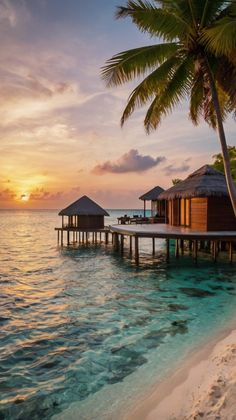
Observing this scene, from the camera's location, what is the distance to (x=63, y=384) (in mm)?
6000

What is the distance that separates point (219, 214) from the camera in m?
18.2

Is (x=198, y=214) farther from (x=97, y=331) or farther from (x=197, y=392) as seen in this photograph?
(x=197, y=392)

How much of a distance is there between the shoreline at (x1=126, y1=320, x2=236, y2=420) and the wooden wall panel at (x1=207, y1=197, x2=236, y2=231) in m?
11.7

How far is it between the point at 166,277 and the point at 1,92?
10.2 m

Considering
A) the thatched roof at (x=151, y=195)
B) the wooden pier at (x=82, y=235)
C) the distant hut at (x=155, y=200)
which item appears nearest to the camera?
the wooden pier at (x=82, y=235)

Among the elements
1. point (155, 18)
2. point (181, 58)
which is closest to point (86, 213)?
point (181, 58)

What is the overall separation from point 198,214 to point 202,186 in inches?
65.9

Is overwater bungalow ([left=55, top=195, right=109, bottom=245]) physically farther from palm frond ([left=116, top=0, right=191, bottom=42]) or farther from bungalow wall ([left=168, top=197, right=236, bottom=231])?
palm frond ([left=116, top=0, right=191, bottom=42])

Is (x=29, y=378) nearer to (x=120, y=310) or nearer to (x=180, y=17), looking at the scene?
(x=120, y=310)

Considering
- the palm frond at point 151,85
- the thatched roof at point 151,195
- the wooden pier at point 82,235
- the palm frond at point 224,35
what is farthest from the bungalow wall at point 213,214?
the thatched roof at point 151,195

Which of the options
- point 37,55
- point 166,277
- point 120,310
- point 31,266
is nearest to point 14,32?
point 37,55

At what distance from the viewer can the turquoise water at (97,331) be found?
5.64 meters

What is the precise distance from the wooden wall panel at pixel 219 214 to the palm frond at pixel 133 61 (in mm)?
9632

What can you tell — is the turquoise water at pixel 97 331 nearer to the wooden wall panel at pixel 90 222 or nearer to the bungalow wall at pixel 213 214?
the bungalow wall at pixel 213 214
